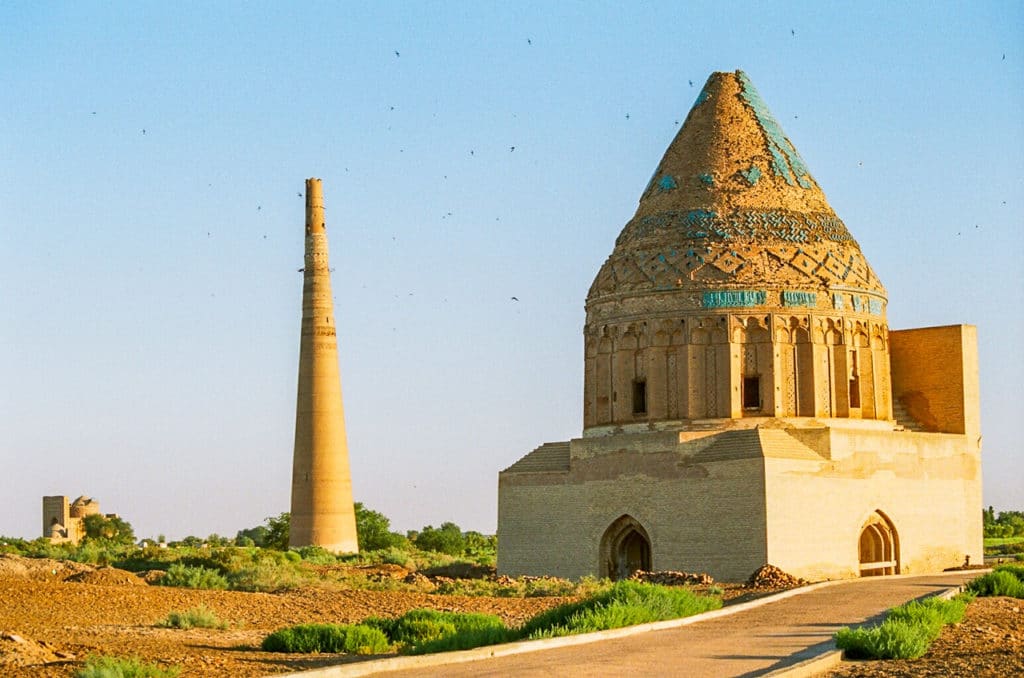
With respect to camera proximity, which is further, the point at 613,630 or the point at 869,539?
the point at 869,539

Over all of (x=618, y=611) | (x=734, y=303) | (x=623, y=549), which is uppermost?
(x=734, y=303)

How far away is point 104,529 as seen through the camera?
61469 mm

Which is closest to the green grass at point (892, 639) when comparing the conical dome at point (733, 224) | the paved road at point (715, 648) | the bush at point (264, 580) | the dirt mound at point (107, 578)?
the paved road at point (715, 648)

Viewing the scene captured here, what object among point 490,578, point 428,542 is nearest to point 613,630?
point 490,578

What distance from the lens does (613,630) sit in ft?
43.9

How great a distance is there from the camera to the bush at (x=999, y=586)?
1806 cm

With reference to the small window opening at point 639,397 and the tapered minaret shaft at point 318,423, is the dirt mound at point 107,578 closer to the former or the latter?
the small window opening at point 639,397

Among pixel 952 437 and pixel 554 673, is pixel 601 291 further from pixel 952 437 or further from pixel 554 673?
pixel 554 673

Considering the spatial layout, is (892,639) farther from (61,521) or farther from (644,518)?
(61,521)

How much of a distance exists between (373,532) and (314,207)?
1438 centimetres

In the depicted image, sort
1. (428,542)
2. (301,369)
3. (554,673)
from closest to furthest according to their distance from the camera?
(554,673), (301,369), (428,542)

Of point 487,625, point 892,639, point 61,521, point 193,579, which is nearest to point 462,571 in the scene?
point 193,579

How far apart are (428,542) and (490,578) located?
84.7ft

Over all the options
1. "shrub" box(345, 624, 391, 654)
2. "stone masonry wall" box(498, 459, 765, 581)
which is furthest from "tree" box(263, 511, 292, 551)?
"shrub" box(345, 624, 391, 654)
